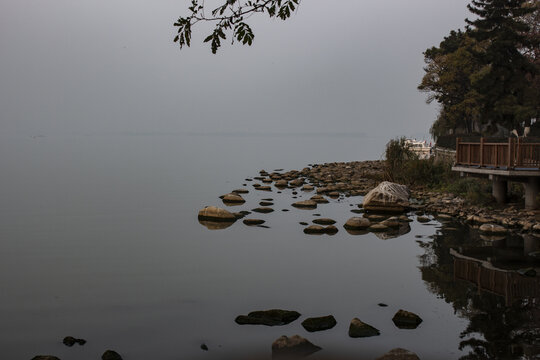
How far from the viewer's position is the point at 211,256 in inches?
608

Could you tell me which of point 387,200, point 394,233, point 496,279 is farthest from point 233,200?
point 496,279

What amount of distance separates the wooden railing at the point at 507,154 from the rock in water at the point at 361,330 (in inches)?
441

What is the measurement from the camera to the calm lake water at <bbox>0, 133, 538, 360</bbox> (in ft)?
29.1

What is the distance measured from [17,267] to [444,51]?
144ft

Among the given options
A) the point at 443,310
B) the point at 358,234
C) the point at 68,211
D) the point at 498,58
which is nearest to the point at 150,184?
the point at 68,211

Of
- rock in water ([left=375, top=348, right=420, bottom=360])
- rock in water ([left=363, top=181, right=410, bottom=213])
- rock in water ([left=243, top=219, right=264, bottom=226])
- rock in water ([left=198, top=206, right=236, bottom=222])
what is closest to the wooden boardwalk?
rock in water ([left=363, top=181, right=410, bottom=213])

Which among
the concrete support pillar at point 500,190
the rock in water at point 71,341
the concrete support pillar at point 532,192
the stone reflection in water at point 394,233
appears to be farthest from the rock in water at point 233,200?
the rock in water at point 71,341

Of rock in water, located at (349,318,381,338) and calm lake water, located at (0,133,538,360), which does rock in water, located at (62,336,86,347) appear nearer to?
calm lake water, located at (0,133,538,360)

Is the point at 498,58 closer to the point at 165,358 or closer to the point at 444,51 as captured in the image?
the point at 444,51

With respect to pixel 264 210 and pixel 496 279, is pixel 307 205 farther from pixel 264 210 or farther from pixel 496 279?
pixel 496 279

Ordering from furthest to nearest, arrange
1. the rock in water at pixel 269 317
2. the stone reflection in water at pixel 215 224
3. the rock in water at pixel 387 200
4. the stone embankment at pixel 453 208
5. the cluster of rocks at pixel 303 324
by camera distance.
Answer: the rock in water at pixel 387 200 → the stone reflection in water at pixel 215 224 → the stone embankment at pixel 453 208 → the rock in water at pixel 269 317 → the cluster of rocks at pixel 303 324

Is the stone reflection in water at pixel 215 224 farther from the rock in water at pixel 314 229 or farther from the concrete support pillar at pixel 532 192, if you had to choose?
the concrete support pillar at pixel 532 192

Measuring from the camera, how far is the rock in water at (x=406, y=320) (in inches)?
375

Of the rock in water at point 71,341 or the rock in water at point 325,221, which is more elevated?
the rock in water at point 325,221
